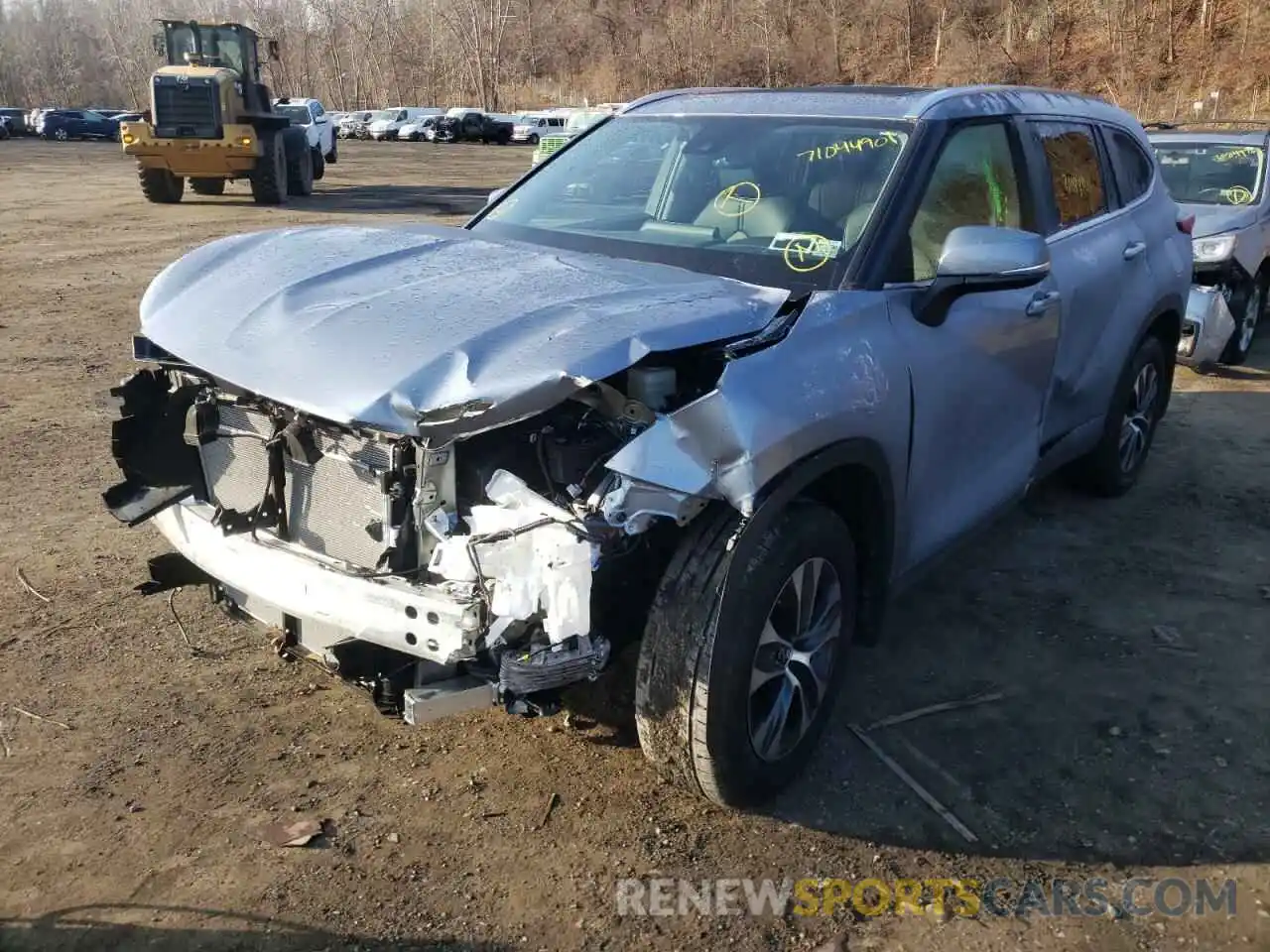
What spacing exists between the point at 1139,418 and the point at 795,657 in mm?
3320

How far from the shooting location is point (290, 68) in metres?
93.2

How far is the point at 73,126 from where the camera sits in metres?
49.1

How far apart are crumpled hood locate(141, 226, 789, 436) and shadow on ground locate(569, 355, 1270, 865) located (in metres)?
1.31

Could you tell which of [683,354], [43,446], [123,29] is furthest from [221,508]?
[123,29]

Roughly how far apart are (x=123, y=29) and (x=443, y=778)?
4699 inches

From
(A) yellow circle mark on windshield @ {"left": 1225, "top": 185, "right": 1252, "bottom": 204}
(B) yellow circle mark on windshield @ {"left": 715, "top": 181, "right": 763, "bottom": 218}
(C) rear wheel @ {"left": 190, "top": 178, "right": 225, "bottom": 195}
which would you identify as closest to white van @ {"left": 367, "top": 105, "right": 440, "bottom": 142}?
(C) rear wheel @ {"left": 190, "top": 178, "right": 225, "bottom": 195}

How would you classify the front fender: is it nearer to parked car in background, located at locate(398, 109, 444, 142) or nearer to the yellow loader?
the yellow loader

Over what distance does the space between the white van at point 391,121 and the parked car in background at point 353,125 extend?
0.64m

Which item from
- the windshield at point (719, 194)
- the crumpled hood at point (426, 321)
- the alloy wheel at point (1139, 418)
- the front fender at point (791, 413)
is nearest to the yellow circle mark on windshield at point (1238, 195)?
the alloy wheel at point (1139, 418)

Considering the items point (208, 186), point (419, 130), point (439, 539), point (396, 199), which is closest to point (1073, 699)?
point (439, 539)

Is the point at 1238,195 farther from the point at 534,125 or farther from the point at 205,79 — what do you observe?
Result: the point at 534,125

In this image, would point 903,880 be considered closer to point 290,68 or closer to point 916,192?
point 916,192

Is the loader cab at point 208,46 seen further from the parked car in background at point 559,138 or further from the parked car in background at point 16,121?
the parked car in background at point 16,121

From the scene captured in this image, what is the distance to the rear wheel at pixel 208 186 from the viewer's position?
21141 millimetres
